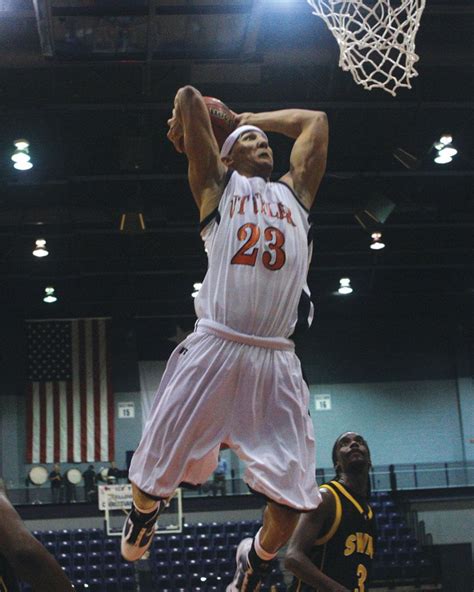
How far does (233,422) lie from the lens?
172 inches

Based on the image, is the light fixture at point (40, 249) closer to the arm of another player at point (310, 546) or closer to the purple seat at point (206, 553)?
the purple seat at point (206, 553)

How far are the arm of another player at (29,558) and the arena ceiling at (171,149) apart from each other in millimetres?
6271

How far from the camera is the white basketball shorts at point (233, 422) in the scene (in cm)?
426

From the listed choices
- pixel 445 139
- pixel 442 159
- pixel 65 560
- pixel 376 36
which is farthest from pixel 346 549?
pixel 65 560

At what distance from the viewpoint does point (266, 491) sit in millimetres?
4223

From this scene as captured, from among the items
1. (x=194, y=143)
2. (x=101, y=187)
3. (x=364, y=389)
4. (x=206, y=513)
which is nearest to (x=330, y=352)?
(x=364, y=389)

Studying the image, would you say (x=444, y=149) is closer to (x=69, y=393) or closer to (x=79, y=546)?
(x=79, y=546)

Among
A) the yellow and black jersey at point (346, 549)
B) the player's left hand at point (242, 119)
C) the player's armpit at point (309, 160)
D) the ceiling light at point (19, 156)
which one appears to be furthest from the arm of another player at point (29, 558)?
the ceiling light at point (19, 156)

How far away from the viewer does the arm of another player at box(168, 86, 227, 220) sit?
450 centimetres

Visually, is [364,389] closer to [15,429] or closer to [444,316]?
[444,316]

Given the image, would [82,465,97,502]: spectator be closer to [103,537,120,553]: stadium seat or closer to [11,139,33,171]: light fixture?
[103,537,120,553]: stadium seat

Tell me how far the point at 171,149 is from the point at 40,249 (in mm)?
5034

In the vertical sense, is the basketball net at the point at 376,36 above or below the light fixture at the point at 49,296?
below

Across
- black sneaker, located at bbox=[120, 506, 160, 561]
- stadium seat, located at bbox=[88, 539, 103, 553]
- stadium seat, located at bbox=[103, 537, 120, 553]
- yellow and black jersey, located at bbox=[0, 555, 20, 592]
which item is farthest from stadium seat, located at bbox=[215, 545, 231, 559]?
yellow and black jersey, located at bbox=[0, 555, 20, 592]
